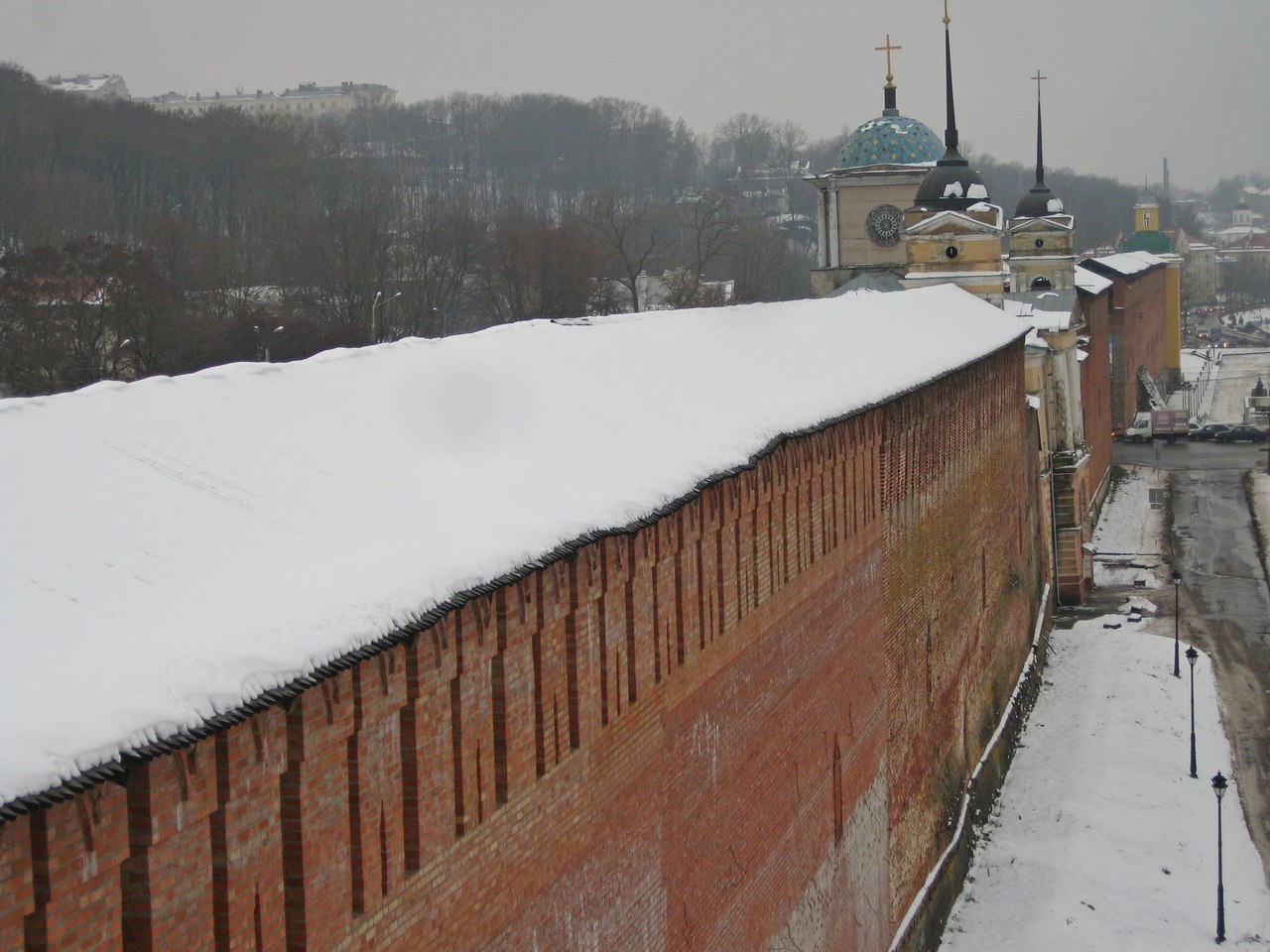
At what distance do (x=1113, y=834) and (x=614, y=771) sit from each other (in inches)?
393

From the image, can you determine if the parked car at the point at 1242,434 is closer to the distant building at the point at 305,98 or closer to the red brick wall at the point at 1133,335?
the red brick wall at the point at 1133,335

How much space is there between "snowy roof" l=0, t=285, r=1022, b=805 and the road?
33.1ft

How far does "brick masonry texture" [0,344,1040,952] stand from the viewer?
13.8ft

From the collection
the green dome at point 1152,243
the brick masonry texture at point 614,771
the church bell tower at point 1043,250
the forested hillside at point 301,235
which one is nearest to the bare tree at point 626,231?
the forested hillside at point 301,235

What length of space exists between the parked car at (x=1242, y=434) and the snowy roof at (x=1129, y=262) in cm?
572

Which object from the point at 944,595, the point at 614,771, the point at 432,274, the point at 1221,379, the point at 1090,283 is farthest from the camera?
the point at 1221,379

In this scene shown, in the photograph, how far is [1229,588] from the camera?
27703 millimetres

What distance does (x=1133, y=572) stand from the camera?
29.4m

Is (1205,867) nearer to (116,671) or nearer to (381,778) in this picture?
(381,778)

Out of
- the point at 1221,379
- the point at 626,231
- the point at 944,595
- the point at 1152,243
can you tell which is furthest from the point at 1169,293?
the point at 944,595

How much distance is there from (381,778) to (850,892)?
669 cm

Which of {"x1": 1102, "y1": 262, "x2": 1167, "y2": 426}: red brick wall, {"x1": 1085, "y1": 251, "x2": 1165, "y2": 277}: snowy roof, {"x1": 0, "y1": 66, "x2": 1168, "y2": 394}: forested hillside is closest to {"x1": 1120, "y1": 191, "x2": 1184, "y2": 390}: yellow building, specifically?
{"x1": 1102, "y1": 262, "x2": 1167, "y2": 426}: red brick wall

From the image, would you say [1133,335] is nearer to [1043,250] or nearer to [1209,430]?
[1209,430]

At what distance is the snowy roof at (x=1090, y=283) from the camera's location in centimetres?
3894
